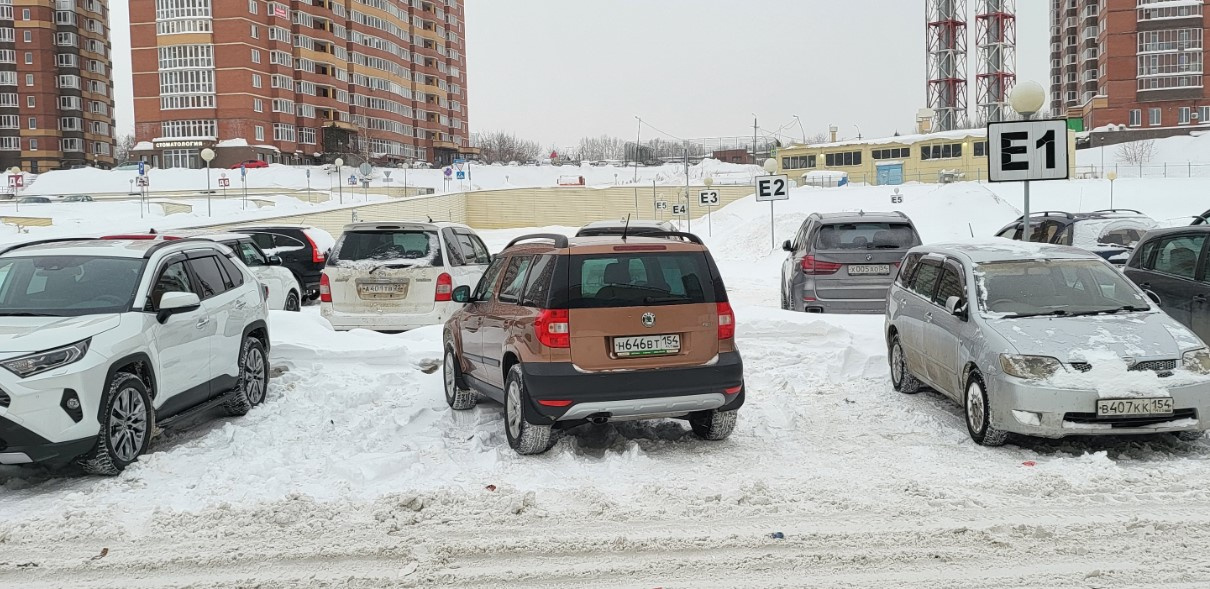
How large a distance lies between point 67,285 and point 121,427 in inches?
54.7

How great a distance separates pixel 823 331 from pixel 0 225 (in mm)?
39791

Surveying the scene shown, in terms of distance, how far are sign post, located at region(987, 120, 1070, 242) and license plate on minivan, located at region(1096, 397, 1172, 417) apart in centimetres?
491

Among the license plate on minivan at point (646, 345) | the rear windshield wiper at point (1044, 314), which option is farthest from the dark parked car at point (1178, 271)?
the license plate on minivan at point (646, 345)

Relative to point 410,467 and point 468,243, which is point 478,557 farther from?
point 468,243

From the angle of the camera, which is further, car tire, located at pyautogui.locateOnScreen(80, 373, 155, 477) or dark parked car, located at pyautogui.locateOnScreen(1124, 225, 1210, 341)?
dark parked car, located at pyautogui.locateOnScreen(1124, 225, 1210, 341)

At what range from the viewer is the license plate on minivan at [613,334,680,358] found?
23.3 feet

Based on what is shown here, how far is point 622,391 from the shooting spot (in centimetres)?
708

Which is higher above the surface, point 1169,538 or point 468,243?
point 468,243

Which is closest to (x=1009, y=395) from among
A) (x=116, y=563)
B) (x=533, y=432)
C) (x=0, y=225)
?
(x=533, y=432)

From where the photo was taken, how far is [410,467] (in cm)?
704

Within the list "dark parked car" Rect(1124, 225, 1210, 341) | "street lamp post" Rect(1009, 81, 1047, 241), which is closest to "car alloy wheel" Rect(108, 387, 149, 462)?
"dark parked car" Rect(1124, 225, 1210, 341)

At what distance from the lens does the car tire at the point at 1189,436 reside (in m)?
7.59

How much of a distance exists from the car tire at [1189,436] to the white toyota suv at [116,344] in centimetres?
727

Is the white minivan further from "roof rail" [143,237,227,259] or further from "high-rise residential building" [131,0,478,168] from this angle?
"high-rise residential building" [131,0,478,168]
